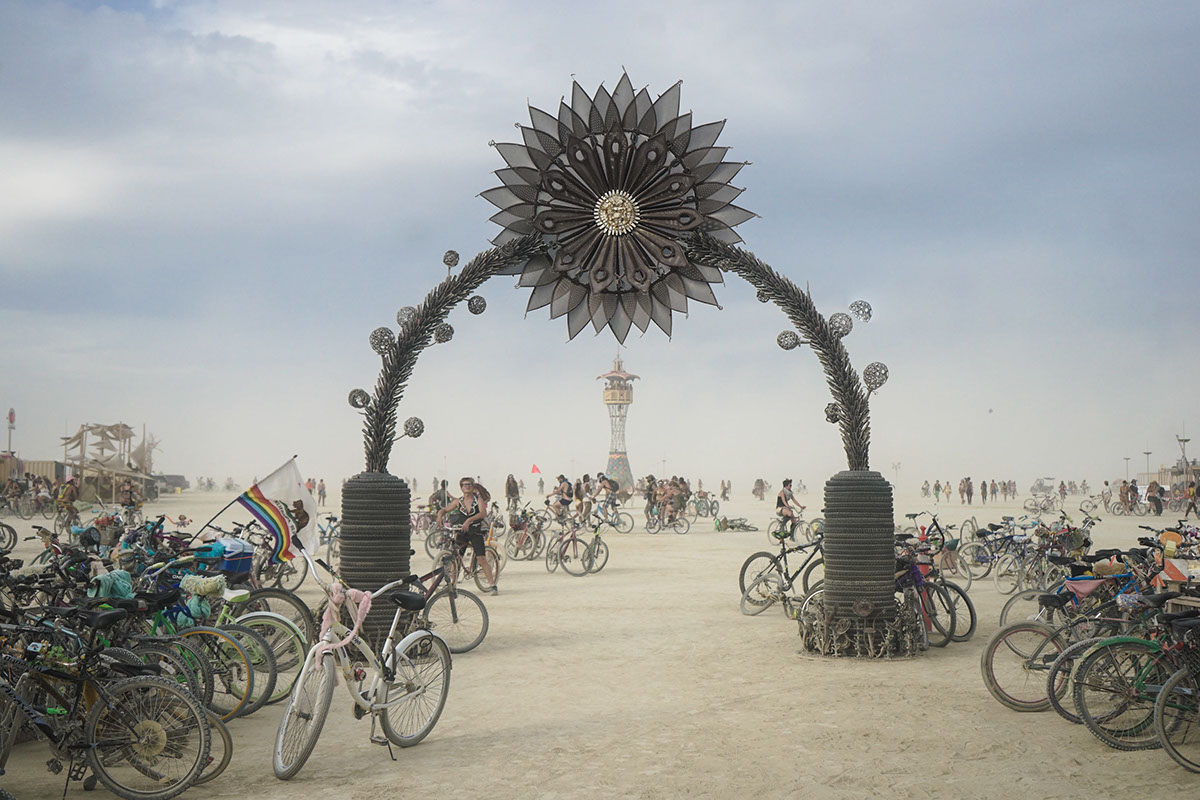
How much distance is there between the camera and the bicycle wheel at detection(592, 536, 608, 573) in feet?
→ 61.6

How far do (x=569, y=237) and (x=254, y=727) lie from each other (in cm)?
611

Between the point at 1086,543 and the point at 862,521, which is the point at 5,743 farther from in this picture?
the point at 1086,543

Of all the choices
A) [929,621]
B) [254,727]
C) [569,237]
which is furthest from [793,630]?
[254,727]

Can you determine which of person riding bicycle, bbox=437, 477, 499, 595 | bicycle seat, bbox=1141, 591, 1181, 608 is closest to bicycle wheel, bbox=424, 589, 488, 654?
person riding bicycle, bbox=437, 477, 499, 595

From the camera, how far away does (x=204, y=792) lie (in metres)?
5.79

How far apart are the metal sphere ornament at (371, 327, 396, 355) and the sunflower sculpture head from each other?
5.56 feet

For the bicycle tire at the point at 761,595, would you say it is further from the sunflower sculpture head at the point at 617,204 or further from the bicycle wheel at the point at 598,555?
the bicycle wheel at the point at 598,555

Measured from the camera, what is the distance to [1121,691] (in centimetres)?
648

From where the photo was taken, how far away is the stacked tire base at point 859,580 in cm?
1005

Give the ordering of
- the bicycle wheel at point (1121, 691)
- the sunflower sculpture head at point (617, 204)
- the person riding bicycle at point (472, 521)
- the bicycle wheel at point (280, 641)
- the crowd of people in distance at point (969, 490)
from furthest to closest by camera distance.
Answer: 1. the crowd of people in distance at point (969, 490)
2. the person riding bicycle at point (472, 521)
3. the sunflower sculpture head at point (617, 204)
4. the bicycle wheel at point (280, 641)
5. the bicycle wheel at point (1121, 691)

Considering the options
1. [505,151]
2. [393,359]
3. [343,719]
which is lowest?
[343,719]

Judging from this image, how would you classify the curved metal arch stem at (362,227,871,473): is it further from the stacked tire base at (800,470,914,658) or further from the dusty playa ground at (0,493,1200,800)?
the dusty playa ground at (0,493,1200,800)

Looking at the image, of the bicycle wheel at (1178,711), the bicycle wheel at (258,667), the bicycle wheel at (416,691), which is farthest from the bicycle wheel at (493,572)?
the bicycle wheel at (1178,711)

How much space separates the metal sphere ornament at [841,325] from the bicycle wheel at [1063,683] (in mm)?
4557
